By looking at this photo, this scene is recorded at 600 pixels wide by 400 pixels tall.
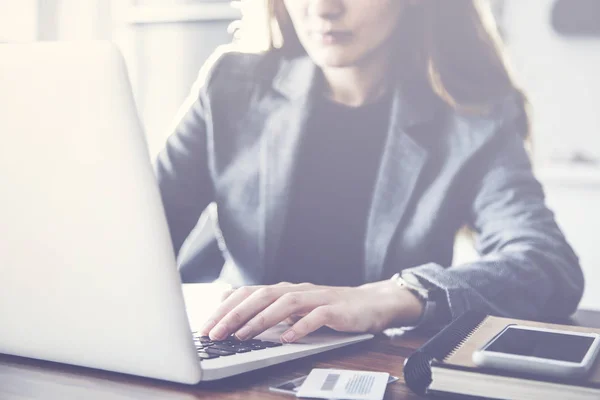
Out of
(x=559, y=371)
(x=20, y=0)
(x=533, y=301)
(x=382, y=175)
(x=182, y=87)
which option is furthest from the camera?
(x=20, y=0)

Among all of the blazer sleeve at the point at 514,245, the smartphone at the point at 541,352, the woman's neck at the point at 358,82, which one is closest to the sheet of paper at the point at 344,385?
the smartphone at the point at 541,352

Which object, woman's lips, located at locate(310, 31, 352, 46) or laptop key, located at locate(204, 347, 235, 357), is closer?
laptop key, located at locate(204, 347, 235, 357)

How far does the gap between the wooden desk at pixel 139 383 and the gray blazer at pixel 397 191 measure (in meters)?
0.31

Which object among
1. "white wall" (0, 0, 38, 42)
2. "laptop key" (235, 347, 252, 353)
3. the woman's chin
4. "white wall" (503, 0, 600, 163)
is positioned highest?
"white wall" (0, 0, 38, 42)

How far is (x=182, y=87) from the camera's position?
167cm

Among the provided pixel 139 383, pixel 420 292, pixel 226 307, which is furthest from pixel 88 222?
pixel 420 292

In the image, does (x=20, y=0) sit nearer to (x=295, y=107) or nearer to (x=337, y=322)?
(x=295, y=107)

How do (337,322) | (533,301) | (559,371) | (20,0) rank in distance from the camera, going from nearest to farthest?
(559,371) < (337,322) < (533,301) < (20,0)

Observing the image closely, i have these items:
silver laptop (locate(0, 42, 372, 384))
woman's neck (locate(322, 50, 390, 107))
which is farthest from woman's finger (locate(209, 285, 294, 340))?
woman's neck (locate(322, 50, 390, 107))

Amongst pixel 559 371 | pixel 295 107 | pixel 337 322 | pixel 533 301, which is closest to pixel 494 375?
pixel 559 371

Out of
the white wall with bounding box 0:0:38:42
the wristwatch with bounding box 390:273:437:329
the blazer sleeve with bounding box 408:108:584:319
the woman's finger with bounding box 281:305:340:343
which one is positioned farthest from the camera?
the white wall with bounding box 0:0:38:42

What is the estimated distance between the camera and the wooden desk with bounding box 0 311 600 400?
0.70m

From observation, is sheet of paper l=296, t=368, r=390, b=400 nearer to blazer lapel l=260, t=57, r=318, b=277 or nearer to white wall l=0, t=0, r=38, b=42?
blazer lapel l=260, t=57, r=318, b=277

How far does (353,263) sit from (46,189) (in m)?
0.87
